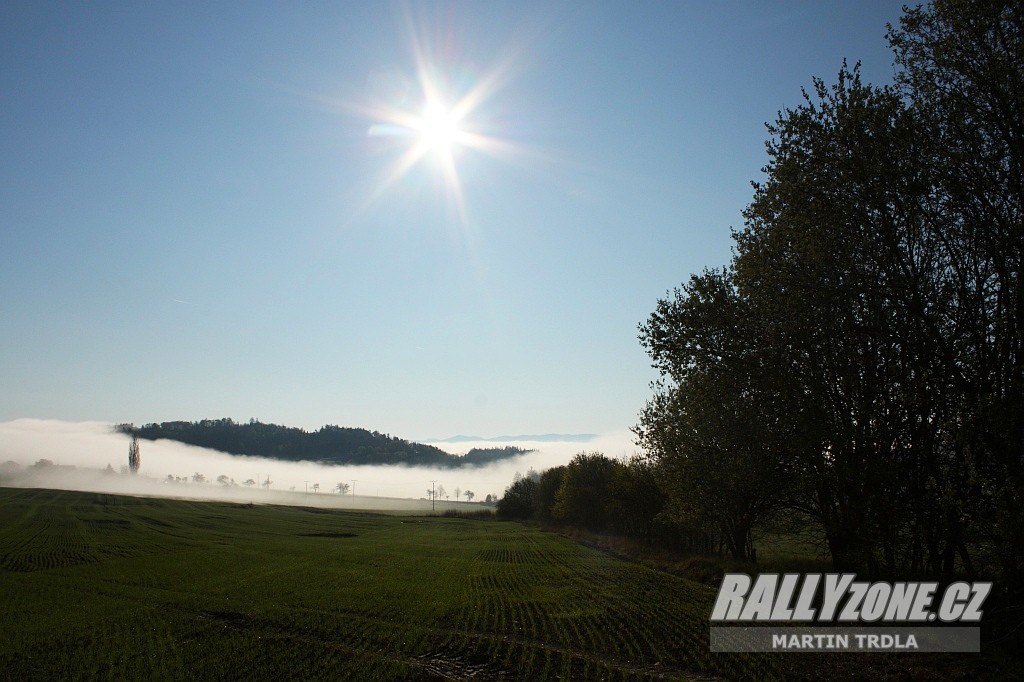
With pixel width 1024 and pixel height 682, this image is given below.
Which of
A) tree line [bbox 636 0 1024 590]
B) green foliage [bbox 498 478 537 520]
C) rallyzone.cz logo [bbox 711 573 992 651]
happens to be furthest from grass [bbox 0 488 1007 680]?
green foliage [bbox 498 478 537 520]

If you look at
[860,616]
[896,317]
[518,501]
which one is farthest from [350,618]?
[518,501]

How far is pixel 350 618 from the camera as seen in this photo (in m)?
26.1

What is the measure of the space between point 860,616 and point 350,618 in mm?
20920

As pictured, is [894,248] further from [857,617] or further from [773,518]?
[773,518]

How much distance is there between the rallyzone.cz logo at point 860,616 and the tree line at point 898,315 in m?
1.10

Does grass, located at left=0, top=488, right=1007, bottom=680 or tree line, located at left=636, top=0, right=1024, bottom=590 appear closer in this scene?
tree line, located at left=636, top=0, right=1024, bottom=590

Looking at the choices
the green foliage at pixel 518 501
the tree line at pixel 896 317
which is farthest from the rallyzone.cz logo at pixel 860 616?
the green foliage at pixel 518 501

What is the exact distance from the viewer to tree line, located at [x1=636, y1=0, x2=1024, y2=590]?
1602 cm

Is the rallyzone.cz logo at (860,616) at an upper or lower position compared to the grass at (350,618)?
upper

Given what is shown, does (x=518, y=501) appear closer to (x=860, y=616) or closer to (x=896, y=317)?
(x=860, y=616)

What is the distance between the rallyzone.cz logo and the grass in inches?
55.1

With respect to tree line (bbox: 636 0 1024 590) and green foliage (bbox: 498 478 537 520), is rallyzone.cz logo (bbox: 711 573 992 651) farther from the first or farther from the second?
green foliage (bbox: 498 478 537 520)

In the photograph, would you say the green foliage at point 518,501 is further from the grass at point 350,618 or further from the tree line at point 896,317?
the tree line at point 896,317

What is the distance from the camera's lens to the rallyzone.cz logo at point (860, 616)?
57.3ft
